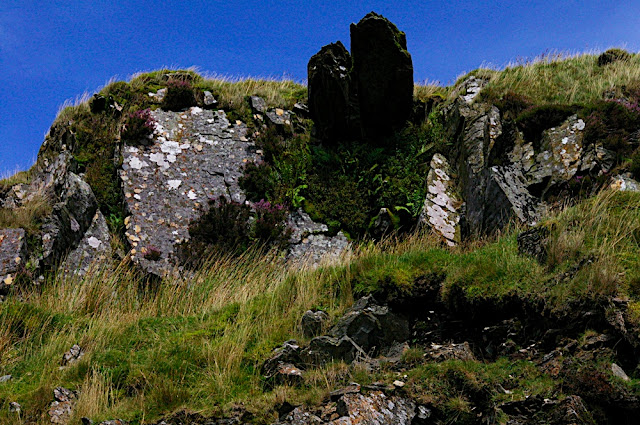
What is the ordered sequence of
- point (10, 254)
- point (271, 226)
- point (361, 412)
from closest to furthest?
point (361, 412) → point (10, 254) → point (271, 226)

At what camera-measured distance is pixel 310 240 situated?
14.3 meters

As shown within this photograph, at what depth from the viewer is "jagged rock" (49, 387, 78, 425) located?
6.33 m

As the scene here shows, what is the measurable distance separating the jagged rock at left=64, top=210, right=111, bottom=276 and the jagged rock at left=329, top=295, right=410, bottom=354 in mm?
7965

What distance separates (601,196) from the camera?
8297mm

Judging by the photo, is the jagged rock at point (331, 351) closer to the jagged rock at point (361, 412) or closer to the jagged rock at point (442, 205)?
the jagged rock at point (361, 412)

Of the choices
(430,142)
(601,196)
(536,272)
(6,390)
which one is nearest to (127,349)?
(6,390)

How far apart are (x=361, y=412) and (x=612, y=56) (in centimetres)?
1991

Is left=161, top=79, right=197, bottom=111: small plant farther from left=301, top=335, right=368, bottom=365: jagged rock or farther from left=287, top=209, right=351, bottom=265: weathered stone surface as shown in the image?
A: left=301, top=335, right=368, bottom=365: jagged rock

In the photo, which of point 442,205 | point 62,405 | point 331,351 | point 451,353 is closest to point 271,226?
point 442,205

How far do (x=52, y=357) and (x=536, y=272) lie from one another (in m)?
7.34

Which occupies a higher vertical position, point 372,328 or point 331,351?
point 372,328

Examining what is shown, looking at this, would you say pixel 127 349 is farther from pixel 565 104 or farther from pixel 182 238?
pixel 565 104

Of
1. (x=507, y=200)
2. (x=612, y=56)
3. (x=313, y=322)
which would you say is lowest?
(x=313, y=322)

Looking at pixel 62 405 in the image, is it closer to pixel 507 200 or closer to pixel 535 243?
pixel 535 243
